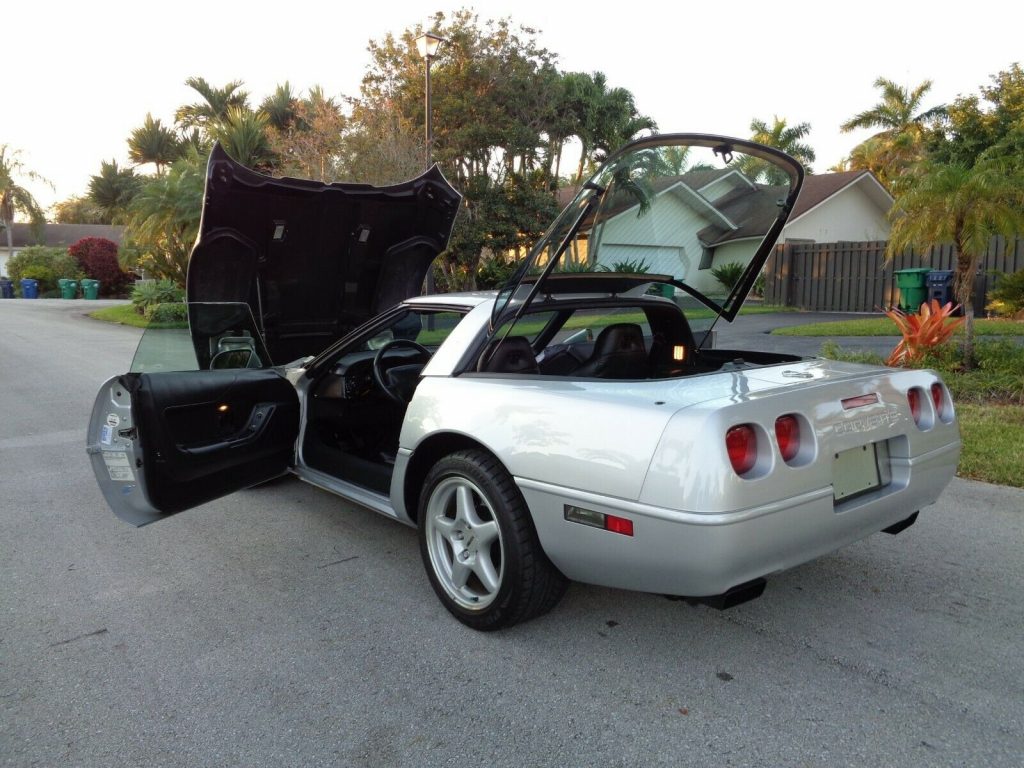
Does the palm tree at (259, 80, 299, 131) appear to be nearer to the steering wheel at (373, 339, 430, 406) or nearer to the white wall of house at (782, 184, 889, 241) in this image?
the white wall of house at (782, 184, 889, 241)

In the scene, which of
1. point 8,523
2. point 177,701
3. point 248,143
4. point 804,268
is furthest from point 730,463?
point 248,143

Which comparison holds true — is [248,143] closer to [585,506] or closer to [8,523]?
[8,523]

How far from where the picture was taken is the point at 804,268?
2092 cm

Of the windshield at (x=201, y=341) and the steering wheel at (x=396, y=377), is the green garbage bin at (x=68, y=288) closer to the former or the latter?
the windshield at (x=201, y=341)

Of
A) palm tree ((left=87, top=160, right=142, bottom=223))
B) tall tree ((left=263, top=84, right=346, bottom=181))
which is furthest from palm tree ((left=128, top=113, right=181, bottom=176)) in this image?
tall tree ((left=263, top=84, right=346, bottom=181))

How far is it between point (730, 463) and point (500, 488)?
891mm

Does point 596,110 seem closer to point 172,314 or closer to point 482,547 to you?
point 172,314

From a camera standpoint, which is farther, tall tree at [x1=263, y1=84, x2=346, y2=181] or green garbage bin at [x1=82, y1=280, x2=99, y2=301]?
green garbage bin at [x1=82, y1=280, x2=99, y2=301]

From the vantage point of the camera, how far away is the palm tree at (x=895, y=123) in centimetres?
3516

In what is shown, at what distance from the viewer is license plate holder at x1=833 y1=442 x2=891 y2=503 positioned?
2723 millimetres

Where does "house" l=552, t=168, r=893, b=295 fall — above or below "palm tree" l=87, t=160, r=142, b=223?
below

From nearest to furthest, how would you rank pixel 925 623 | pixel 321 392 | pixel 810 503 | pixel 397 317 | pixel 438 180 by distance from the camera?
pixel 810 503, pixel 925 623, pixel 397 317, pixel 321 392, pixel 438 180

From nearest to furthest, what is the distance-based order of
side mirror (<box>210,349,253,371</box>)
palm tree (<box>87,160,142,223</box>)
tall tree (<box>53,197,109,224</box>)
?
1. side mirror (<box>210,349,253,371</box>)
2. palm tree (<box>87,160,142,223</box>)
3. tall tree (<box>53,197,109,224</box>)

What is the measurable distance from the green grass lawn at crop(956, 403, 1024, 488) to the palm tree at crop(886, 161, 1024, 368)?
77.1 inches
